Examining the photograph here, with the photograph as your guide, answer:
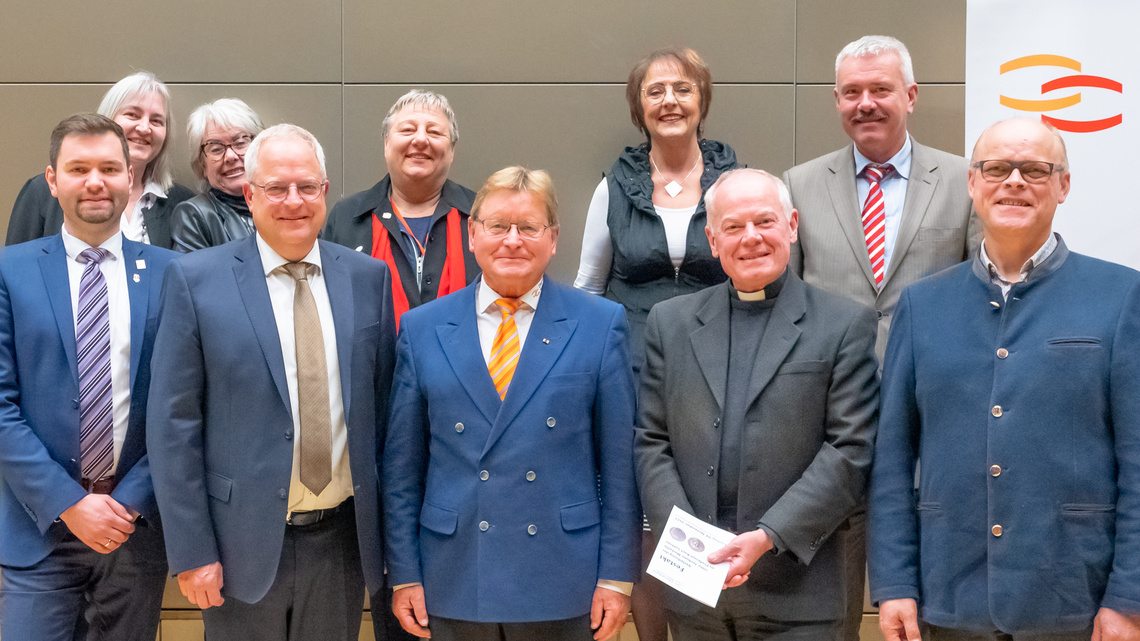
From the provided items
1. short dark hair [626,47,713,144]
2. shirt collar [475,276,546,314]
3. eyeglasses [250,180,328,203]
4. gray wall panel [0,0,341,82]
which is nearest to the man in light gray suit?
short dark hair [626,47,713,144]

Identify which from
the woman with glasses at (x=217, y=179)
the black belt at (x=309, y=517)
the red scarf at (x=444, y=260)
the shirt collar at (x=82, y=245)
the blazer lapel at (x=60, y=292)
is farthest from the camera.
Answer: the woman with glasses at (x=217, y=179)

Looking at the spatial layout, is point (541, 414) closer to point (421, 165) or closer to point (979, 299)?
point (979, 299)

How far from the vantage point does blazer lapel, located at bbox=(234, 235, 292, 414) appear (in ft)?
8.27

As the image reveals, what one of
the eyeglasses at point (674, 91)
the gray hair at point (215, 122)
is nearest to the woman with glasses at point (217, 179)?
the gray hair at point (215, 122)

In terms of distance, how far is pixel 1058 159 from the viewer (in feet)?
7.38

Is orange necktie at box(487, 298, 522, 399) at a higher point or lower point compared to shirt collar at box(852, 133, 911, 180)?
lower

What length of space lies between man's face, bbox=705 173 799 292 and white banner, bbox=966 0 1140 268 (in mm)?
2249

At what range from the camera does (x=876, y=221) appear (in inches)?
123

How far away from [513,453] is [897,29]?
2.95 meters

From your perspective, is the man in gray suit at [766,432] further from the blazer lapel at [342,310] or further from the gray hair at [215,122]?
the gray hair at [215,122]

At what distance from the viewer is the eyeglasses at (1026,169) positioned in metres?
2.24

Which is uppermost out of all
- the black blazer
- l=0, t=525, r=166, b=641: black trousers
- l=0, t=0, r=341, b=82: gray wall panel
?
l=0, t=0, r=341, b=82: gray wall panel

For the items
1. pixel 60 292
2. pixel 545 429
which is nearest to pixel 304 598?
pixel 545 429

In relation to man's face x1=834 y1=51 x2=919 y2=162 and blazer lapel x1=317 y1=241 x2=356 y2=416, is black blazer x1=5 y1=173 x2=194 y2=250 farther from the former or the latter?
man's face x1=834 y1=51 x2=919 y2=162
